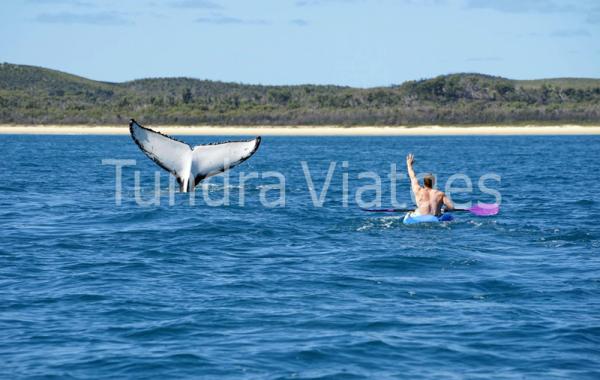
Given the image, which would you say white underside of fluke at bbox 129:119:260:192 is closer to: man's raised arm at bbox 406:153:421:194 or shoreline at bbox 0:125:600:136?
man's raised arm at bbox 406:153:421:194

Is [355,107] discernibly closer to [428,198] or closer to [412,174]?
[428,198]

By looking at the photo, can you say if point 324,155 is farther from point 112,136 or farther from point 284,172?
point 112,136

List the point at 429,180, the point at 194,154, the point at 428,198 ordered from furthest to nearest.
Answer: the point at 194,154 < the point at 428,198 < the point at 429,180

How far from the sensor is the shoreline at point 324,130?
113062mm

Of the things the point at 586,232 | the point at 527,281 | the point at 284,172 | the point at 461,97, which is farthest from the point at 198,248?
the point at 461,97

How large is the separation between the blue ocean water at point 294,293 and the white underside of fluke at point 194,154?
1331 millimetres

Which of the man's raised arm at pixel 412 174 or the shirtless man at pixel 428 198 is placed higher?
the man's raised arm at pixel 412 174

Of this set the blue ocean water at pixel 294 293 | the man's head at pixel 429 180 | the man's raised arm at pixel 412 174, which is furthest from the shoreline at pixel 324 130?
the man's raised arm at pixel 412 174

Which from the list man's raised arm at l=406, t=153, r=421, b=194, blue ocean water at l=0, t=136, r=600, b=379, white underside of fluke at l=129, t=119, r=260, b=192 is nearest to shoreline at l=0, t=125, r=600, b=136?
white underside of fluke at l=129, t=119, r=260, b=192

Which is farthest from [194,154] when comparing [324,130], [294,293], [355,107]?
[355,107]

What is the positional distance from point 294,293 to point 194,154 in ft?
27.8

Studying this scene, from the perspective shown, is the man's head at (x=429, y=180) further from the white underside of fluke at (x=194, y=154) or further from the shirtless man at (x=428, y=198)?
the white underside of fluke at (x=194, y=154)

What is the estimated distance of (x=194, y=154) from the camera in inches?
917

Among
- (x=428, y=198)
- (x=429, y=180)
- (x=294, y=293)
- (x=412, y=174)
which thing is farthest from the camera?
(x=428, y=198)
